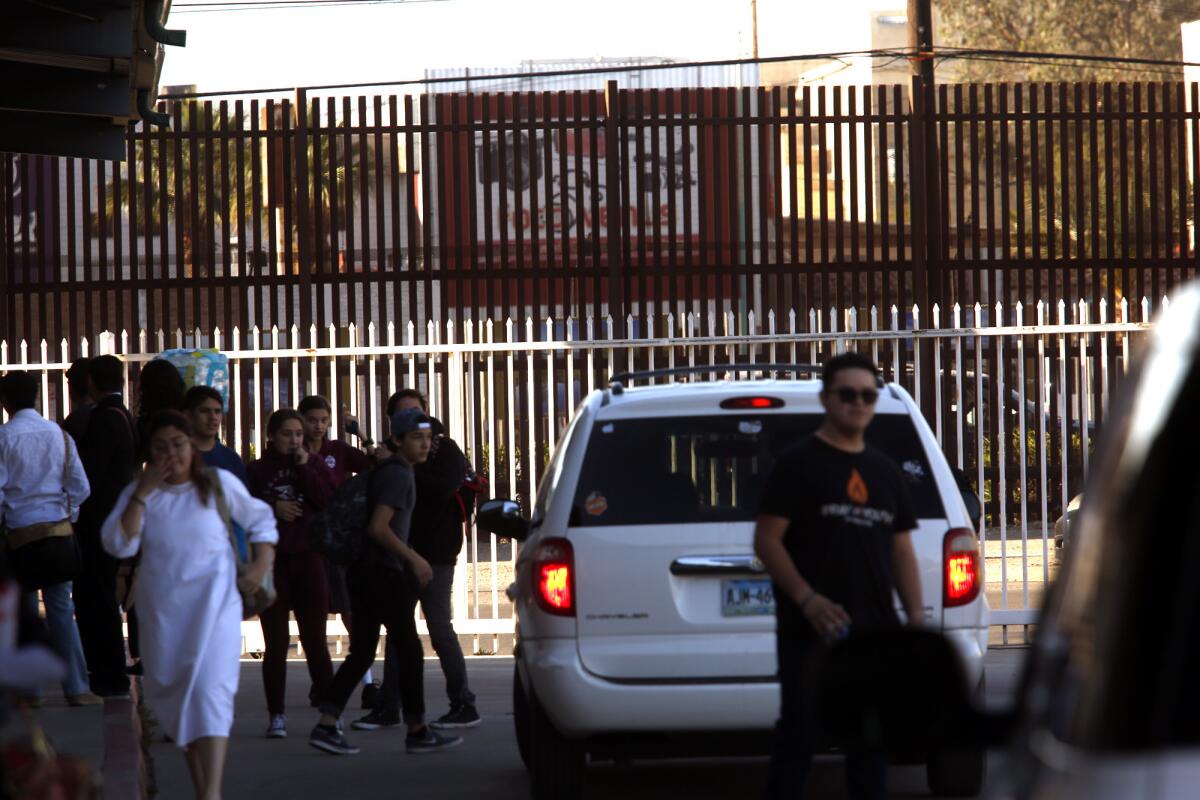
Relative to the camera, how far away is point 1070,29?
2021 inches

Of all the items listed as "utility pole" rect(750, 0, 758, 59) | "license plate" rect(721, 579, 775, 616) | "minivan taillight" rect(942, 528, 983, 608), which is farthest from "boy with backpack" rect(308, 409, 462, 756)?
"utility pole" rect(750, 0, 758, 59)

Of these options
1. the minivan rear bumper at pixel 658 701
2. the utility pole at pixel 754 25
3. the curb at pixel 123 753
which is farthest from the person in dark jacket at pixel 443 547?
the utility pole at pixel 754 25

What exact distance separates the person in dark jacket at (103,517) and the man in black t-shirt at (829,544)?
5.22 m

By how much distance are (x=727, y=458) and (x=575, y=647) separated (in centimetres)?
111

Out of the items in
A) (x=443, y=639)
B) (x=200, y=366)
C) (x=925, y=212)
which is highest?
(x=925, y=212)

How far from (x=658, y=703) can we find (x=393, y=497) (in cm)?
251

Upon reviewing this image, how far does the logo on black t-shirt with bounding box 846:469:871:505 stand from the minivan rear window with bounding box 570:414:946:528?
39.0 inches

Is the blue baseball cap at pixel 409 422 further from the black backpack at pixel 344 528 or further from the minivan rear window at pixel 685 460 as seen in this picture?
the minivan rear window at pixel 685 460

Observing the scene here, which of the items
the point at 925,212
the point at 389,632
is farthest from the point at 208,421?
the point at 925,212

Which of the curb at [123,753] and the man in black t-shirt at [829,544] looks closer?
the man in black t-shirt at [829,544]

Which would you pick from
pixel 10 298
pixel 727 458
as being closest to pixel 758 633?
pixel 727 458

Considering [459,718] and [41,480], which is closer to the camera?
[41,480]

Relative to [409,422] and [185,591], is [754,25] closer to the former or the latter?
Result: [409,422]

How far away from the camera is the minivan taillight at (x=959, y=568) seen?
22.1 ft
